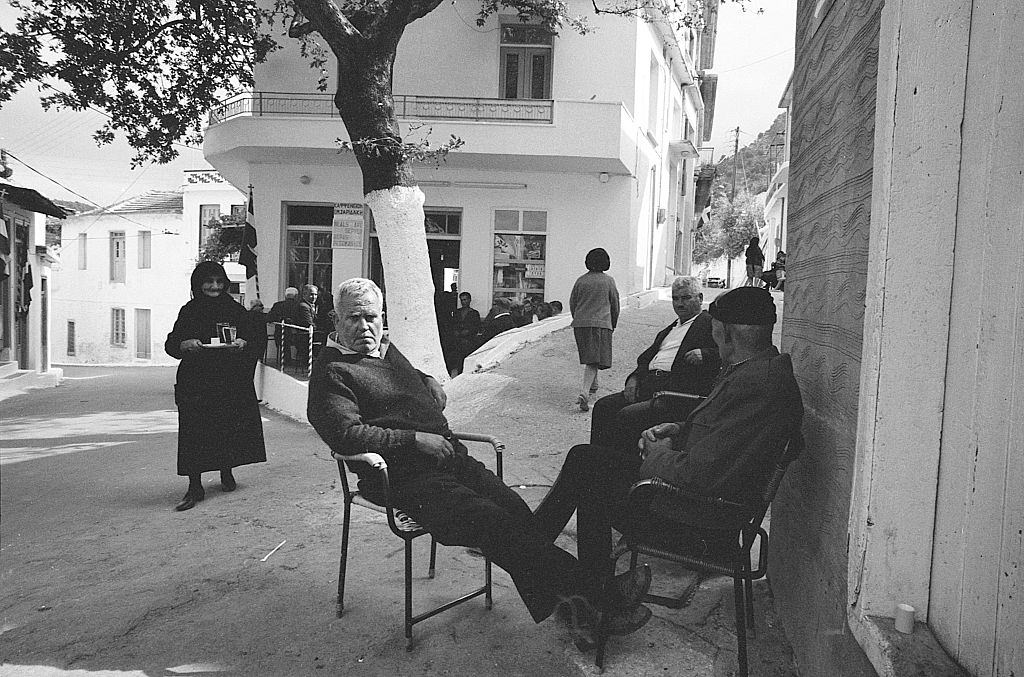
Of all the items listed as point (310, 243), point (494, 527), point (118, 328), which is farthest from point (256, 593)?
point (118, 328)

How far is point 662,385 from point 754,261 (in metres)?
19.7

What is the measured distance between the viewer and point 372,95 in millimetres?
9328

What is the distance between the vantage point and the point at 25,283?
1767 cm

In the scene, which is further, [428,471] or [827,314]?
[428,471]

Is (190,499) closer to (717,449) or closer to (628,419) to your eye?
(628,419)

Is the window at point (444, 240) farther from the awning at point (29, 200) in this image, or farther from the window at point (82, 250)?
the window at point (82, 250)

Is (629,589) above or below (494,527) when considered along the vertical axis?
below

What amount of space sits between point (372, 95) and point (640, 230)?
9506mm

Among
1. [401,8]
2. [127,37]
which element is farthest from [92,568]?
[127,37]


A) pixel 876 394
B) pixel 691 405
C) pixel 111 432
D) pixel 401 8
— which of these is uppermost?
pixel 401 8

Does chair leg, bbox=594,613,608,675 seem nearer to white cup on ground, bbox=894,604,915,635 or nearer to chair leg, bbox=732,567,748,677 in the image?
chair leg, bbox=732,567,748,677

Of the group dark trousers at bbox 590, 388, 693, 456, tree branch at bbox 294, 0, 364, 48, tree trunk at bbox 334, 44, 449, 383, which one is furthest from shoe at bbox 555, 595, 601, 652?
tree branch at bbox 294, 0, 364, 48

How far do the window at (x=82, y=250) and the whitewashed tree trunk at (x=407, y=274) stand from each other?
118ft

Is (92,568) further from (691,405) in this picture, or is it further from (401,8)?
(401,8)
